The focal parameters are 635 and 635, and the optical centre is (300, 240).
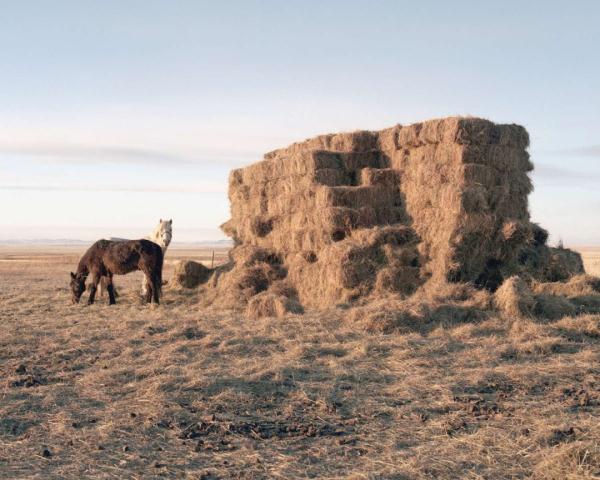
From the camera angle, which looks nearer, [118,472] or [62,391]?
[118,472]

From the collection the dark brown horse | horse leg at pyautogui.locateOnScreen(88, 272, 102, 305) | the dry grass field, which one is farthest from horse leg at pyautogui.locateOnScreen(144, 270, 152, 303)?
the dry grass field

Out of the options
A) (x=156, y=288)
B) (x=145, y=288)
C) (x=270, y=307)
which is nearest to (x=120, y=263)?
(x=145, y=288)

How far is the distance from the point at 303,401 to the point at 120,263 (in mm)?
10302

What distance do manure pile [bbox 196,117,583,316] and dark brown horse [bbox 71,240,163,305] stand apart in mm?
1900

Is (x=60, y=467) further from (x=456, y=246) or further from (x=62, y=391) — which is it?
(x=456, y=246)

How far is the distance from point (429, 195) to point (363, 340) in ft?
13.4

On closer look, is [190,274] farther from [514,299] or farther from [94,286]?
[514,299]

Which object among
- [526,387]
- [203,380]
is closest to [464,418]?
[526,387]

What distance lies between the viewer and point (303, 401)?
6926 millimetres

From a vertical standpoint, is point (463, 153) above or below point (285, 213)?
above

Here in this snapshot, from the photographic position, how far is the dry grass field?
5156 mm

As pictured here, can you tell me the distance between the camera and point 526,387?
735cm

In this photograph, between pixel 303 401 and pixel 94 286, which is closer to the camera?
pixel 303 401

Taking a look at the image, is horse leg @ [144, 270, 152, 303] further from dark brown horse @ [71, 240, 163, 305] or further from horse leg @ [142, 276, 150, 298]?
Answer: horse leg @ [142, 276, 150, 298]
